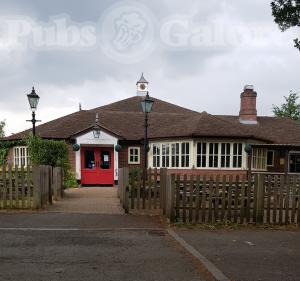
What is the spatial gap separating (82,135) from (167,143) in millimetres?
4812

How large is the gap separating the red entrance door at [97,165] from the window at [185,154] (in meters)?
4.49

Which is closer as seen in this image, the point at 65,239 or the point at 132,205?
the point at 65,239

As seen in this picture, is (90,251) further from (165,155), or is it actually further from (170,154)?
(165,155)

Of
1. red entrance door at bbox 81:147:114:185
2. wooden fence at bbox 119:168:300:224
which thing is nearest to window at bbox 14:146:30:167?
red entrance door at bbox 81:147:114:185

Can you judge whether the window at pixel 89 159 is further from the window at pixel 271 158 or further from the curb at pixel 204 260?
the curb at pixel 204 260

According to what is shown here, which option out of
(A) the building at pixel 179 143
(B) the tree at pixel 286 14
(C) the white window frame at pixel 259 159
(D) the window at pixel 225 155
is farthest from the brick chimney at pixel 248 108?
(B) the tree at pixel 286 14

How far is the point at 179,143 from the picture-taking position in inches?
792

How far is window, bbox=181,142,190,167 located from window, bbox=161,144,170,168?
1.04 metres

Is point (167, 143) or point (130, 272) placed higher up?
point (167, 143)

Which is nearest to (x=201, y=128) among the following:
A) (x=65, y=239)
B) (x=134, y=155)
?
(x=134, y=155)

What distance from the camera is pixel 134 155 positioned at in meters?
22.7

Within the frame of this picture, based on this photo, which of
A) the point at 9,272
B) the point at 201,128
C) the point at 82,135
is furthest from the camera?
the point at 82,135

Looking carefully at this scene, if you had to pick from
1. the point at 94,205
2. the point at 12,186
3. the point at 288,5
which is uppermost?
the point at 288,5

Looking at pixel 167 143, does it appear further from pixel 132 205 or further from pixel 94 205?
pixel 132 205
